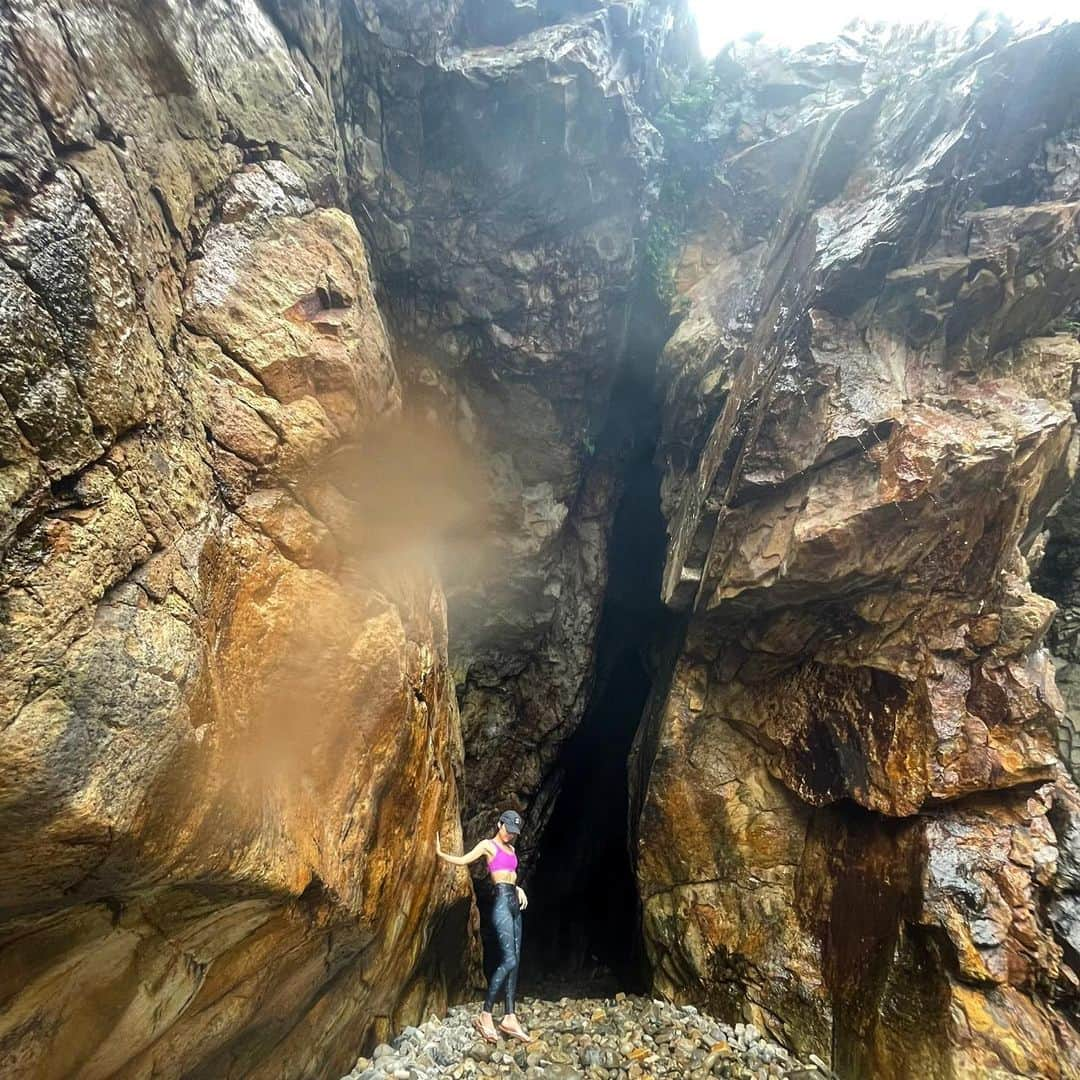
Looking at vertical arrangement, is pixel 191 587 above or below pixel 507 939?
above

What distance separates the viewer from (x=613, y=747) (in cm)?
1366

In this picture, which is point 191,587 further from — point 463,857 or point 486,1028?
point 486,1028

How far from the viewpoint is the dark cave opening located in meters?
11.4

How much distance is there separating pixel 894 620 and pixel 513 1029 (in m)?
6.17

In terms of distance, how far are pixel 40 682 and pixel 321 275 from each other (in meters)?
3.99

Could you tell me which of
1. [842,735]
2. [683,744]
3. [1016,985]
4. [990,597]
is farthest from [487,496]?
[1016,985]

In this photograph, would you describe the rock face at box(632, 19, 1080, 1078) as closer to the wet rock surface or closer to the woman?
the wet rock surface

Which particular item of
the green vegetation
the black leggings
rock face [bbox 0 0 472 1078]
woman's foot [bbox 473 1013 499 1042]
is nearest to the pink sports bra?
the black leggings

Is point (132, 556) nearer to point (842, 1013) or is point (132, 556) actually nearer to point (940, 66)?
point (842, 1013)

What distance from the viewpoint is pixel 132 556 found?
3.32 meters

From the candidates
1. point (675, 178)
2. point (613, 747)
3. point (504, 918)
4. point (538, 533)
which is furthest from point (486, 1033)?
point (675, 178)

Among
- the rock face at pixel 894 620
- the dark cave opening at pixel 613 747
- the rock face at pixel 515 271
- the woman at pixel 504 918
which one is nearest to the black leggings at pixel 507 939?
the woman at pixel 504 918

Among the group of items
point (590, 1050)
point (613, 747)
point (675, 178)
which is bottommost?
point (590, 1050)

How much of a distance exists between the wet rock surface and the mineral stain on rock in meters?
0.08
